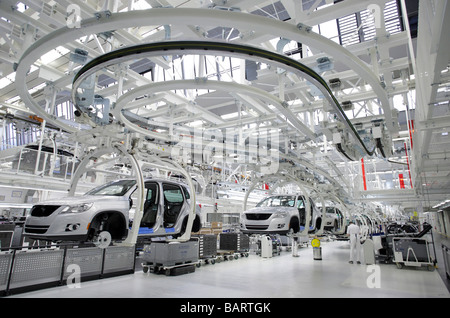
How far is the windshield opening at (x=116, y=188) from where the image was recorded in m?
6.03

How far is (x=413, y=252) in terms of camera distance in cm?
894

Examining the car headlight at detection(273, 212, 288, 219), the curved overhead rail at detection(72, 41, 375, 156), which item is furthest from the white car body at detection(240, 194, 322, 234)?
the curved overhead rail at detection(72, 41, 375, 156)

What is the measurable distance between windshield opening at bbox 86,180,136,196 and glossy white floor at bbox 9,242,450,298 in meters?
1.89

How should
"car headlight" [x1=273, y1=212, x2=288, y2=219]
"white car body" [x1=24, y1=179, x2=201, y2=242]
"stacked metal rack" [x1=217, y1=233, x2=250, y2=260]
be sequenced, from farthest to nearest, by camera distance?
"stacked metal rack" [x1=217, y1=233, x2=250, y2=260], "car headlight" [x1=273, y1=212, x2=288, y2=219], "white car body" [x1=24, y1=179, x2=201, y2=242]

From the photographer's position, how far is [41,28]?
519cm

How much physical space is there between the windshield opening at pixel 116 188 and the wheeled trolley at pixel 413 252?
8.59 m

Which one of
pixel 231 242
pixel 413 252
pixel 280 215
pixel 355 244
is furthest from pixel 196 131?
pixel 413 252

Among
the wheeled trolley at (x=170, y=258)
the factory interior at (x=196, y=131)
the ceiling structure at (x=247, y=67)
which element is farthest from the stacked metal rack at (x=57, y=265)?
the ceiling structure at (x=247, y=67)

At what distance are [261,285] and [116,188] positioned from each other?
12.5ft

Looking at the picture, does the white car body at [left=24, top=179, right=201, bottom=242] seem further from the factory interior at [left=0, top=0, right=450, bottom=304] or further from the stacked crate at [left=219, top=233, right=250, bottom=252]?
the stacked crate at [left=219, top=233, right=250, bottom=252]

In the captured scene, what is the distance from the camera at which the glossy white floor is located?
517 centimetres

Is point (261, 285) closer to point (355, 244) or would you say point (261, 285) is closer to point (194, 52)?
point (194, 52)

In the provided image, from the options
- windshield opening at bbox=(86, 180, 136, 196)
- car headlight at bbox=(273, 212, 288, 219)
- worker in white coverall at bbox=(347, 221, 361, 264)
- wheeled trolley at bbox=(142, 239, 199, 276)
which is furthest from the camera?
worker in white coverall at bbox=(347, 221, 361, 264)
